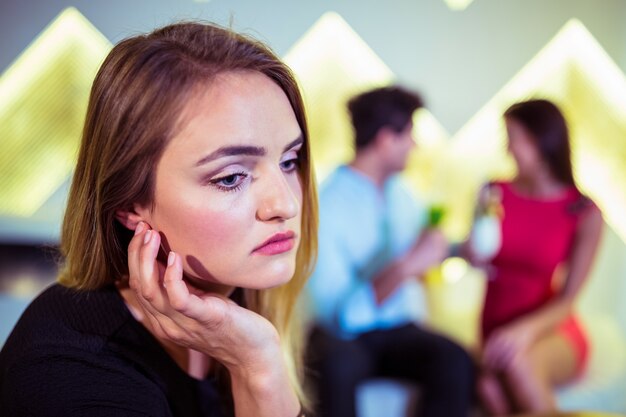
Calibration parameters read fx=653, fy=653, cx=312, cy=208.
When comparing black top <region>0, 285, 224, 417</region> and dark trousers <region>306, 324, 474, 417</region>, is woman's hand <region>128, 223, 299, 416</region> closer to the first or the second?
black top <region>0, 285, 224, 417</region>

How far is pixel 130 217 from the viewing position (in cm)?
86

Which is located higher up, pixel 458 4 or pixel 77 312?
pixel 458 4

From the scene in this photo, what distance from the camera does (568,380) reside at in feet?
6.31

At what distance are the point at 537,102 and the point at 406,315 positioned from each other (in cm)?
82

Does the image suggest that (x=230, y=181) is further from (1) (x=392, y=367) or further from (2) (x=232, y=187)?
(1) (x=392, y=367)

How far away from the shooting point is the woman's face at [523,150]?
2.15 metres

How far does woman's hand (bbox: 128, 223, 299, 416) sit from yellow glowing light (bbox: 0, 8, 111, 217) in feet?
6.13

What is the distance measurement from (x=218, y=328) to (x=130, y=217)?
0.21 meters

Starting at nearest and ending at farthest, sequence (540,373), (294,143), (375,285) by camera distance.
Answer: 1. (294,143)
2. (540,373)
3. (375,285)

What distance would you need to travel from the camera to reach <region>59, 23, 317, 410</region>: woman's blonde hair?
2.54ft

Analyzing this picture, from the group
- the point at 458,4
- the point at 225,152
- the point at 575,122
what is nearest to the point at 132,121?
the point at 225,152

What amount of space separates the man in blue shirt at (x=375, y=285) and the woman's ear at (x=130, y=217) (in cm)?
110

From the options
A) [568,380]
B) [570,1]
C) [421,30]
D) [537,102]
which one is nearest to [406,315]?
[568,380]

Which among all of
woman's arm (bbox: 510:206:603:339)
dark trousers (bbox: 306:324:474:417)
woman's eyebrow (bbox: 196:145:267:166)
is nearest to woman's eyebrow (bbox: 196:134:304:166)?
woman's eyebrow (bbox: 196:145:267:166)
